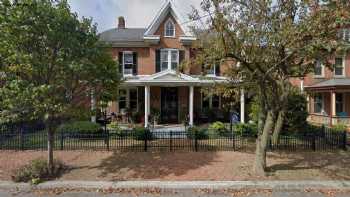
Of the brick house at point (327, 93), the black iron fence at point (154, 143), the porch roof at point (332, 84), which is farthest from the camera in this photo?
the brick house at point (327, 93)

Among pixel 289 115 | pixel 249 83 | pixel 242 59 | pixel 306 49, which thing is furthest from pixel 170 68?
pixel 306 49

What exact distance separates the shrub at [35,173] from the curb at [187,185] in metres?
0.24

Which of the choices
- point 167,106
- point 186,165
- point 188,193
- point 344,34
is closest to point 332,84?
point 167,106

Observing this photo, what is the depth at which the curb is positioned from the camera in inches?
286

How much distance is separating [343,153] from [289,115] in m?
3.22

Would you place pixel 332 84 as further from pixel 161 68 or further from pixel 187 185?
pixel 187 185

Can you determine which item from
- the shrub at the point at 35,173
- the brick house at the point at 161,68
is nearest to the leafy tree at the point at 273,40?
the shrub at the point at 35,173

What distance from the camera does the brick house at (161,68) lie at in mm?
19891

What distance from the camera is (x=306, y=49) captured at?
677 centimetres

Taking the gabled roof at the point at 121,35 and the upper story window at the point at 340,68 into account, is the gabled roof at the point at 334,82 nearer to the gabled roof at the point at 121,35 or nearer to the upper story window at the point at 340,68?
the upper story window at the point at 340,68

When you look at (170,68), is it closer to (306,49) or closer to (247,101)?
(247,101)

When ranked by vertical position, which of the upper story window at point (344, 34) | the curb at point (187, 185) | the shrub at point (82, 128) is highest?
the upper story window at point (344, 34)

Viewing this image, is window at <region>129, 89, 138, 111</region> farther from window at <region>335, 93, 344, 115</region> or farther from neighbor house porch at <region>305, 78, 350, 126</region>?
window at <region>335, 93, 344, 115</region>

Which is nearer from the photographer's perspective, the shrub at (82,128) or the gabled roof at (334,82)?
the shrub at (82,128)
